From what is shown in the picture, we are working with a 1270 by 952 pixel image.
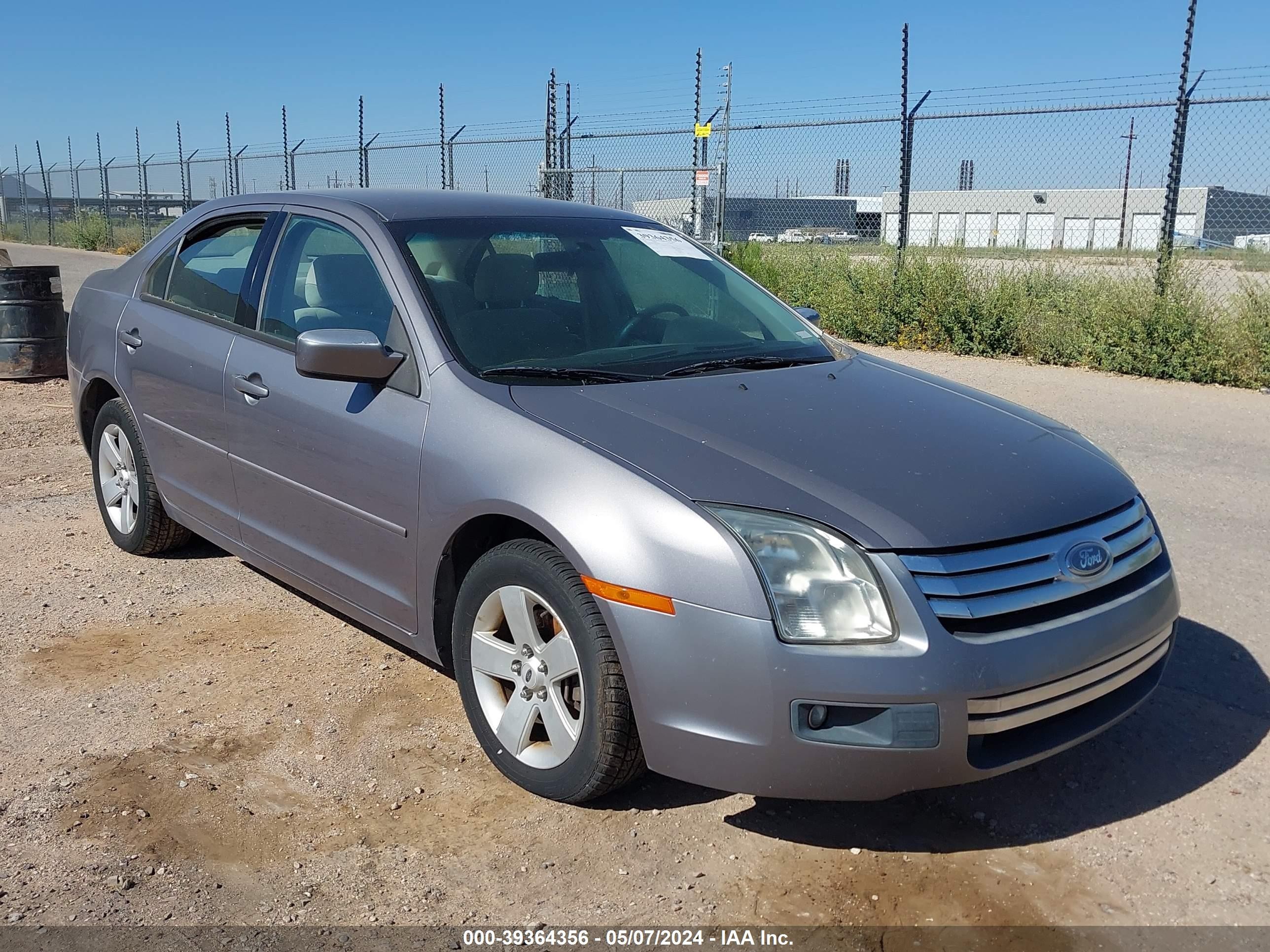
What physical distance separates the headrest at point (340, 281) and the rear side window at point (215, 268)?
1.41ft

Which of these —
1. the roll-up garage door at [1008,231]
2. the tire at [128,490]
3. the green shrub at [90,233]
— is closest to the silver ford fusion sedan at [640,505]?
the tire at [128,490]

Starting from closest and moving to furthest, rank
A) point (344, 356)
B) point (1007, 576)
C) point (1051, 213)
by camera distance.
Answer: point (1007, 576)
point (344, 356)
point (1051, 213)

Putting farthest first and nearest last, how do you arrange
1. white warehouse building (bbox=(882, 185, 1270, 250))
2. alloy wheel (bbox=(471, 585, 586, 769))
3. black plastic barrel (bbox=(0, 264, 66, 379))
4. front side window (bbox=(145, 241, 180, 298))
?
white warehouse building (bbox=(882, 185, 1270, 250)) < black plastic barrel (bbox=(0, 264, 66, 379)) < front side window (bbox=(145, 241, 180, 298)) < alloy wheel (bbox=(471, 585, 586, 769))

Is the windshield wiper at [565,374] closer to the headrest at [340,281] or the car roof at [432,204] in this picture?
the headrest at [340,281]

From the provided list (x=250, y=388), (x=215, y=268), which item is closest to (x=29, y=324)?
(x=215, y=268)

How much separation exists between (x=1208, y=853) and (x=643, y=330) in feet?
7.45

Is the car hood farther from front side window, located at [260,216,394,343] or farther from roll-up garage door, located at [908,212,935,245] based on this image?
roll-up garage door, located at [908,212,935,245]

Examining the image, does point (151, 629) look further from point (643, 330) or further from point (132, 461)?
point (643, 330)

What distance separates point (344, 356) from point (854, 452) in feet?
4.99

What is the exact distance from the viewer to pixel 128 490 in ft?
17.2

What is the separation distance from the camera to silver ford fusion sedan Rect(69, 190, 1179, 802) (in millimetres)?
2656

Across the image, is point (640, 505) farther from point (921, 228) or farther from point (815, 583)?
point (921, 228)

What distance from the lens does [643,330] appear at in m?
3.92

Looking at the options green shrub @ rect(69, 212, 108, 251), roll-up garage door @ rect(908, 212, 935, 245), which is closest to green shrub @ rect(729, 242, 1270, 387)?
roll-up garage door @ rect(908, 212, 935, 245)
